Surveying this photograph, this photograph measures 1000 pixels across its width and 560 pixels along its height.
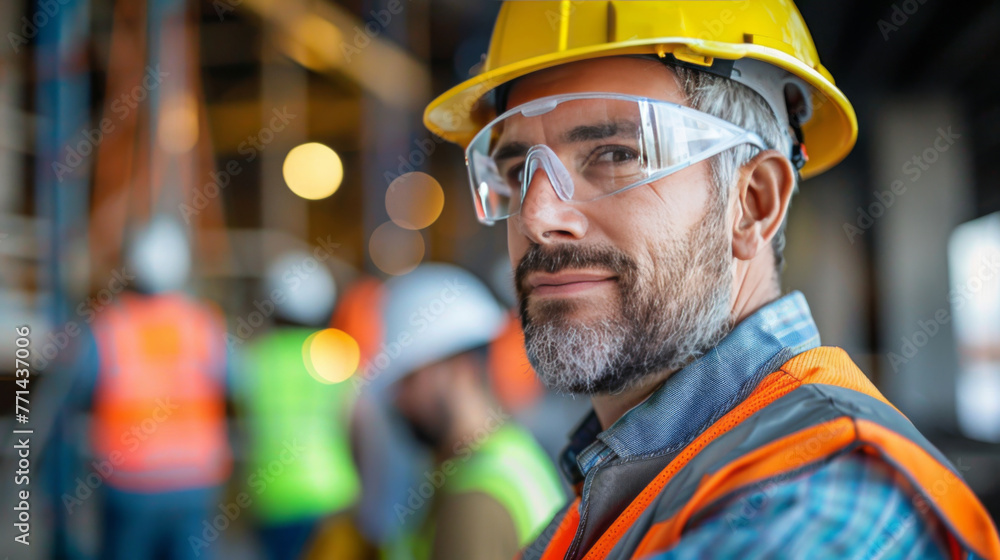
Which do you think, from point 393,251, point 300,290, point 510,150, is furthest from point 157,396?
point 393,251

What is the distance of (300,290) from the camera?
6.12 meters

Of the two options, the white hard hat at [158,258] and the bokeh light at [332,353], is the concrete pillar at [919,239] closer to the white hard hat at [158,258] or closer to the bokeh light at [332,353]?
the bokeh light at [332,353]

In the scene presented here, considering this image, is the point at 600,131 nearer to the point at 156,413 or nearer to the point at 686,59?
the point at 686,59

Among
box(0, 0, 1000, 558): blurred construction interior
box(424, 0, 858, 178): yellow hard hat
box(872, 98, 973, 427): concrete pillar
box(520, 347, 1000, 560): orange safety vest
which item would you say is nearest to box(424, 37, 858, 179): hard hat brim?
box(424, 0, 858, 178): yellow hard hat

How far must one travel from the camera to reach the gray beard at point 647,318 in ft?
4.65

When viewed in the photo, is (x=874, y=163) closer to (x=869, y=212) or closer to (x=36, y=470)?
(x=869, y=212)

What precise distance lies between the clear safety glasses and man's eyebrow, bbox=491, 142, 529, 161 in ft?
0.12

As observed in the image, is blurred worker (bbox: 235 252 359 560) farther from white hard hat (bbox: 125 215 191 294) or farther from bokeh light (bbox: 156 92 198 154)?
bokeh light (bbox: 156 92 198 154)

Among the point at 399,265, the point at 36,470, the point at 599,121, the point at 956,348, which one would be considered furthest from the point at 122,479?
the point at 956,348

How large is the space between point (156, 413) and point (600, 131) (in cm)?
325

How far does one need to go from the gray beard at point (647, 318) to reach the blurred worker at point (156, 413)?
3017mm

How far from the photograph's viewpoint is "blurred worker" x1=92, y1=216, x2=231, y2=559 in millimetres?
3516

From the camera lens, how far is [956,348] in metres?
6.21

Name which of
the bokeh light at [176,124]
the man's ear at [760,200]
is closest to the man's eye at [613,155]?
the man's ear at [760,200]
